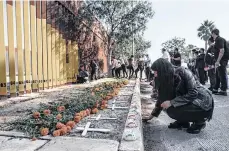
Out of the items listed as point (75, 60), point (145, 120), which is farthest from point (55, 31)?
point (145, 120)

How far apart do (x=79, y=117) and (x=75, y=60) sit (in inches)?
392

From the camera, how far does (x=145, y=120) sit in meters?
4.65

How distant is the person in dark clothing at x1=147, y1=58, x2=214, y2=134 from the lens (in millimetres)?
3777

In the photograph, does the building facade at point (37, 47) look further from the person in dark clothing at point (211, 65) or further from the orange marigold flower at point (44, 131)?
the person in dark clothing at point (211, 65)

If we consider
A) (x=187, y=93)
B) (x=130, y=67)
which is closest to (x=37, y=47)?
(x=187, y=93)

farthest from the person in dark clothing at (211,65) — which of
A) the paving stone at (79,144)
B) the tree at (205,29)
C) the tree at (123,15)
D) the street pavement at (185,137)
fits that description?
the tree at (205,29)

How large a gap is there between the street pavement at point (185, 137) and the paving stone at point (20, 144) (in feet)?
4.53

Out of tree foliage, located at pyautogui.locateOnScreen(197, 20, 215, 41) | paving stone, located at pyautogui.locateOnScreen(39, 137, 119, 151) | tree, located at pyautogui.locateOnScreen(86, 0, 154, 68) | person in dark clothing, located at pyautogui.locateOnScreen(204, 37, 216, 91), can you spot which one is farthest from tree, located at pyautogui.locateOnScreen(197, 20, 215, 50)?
paving stone, located at pyautogui.locateOnScreen(39, 137, 119, 151)

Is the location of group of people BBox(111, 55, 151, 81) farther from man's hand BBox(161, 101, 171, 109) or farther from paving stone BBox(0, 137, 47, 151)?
paving stone BBox(0, 137, 47, 151)

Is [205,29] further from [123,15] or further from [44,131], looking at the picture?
[44,131]

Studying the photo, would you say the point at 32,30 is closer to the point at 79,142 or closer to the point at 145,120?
the point at 145,120

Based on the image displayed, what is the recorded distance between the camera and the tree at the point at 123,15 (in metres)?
17.5

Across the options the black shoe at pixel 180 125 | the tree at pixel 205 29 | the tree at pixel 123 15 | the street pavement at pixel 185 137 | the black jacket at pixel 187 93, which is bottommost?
the street pavement at pixel 185 137

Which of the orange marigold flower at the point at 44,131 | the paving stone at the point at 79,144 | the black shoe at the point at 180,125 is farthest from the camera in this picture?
the black shoe at the point at 180,125
